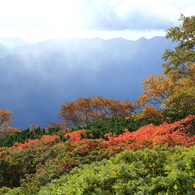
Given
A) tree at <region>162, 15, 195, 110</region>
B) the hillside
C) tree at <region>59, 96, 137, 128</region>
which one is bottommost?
the hillside

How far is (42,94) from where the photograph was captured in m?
175

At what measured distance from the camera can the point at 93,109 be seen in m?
29.7

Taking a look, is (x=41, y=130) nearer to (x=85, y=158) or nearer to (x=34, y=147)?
(x=34, y=147)

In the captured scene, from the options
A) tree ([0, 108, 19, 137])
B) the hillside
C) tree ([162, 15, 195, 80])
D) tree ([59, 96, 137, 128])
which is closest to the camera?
the hillside

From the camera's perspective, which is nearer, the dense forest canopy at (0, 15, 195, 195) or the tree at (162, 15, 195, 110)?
the dense forest canopy at (0, 15, 195, 195)

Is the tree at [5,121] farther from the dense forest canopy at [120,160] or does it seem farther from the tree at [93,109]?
the dense forest canopy at [120,160]

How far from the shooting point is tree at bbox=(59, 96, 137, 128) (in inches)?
Result: 1072

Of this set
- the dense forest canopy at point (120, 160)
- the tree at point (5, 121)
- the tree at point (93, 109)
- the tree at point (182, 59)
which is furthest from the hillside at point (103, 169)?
the tree at point (5, 121)

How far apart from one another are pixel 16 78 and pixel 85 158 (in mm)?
194405

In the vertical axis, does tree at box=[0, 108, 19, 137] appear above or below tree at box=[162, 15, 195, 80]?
above

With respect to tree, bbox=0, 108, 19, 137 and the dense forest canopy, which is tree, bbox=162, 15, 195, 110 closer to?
the dense forest canopy

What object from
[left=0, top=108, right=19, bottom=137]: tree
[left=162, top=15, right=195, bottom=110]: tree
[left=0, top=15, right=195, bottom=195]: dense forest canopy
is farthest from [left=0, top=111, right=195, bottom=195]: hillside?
[left=0, top=108, right=19, bottom=137]: tree

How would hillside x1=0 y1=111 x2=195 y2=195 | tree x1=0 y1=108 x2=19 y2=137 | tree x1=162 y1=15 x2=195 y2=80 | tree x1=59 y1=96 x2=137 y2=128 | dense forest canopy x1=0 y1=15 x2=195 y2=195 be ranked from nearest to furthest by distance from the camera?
1. hillside x1=0 y1=111 x2=195 y2=195
2. dense forest canopy x1=0 y1=15 x2=195 y2=195
3. tree x1=162 y1=15 x2=195 y2=80
4. tree x1=59 y1=96 x2=137 y2=128
5. tree x1=0 y1=108 x2=19 y2=137

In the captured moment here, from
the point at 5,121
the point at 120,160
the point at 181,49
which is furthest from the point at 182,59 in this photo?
the point at 5,121
